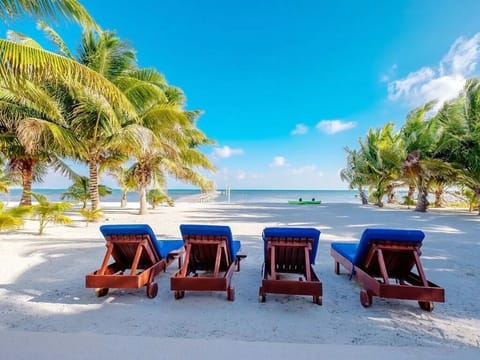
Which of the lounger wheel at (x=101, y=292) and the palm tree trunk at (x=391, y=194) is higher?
the palm tree trunk at (x=391, y=194)

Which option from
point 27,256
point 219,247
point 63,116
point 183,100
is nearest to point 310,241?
point 219,247

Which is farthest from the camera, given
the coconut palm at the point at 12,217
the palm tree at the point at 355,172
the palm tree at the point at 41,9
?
the palm tree at the point at 355,172

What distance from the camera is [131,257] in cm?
340

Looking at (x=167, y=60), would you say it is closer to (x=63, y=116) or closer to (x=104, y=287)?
(x=63, y=116)

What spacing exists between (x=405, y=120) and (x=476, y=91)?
510 centimetres

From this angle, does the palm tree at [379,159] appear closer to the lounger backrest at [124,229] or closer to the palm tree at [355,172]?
the palm tree at [355,172]

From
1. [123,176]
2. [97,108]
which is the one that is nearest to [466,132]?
[97,108]

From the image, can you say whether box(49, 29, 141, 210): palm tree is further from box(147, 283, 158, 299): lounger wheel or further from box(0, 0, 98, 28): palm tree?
box(147, 283, 158, 299): lounger wheel

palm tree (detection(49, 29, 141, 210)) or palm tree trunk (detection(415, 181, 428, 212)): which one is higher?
palm tree (detection(49, 29, 141, 210))

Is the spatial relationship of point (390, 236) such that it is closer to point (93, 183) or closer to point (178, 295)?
point (178, 295)

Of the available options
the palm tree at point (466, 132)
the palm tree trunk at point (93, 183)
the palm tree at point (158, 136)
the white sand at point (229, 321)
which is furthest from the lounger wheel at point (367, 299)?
the palm tree at point (466, 132)

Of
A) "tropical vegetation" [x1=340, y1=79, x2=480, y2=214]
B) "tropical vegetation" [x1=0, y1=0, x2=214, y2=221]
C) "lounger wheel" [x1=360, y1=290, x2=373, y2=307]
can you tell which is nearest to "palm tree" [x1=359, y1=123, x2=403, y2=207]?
"tropical vegetation" [x1=340, y1=79, x2=480, y2=214]

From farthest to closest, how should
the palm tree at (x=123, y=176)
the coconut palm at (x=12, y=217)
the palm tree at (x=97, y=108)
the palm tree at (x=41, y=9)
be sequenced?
the palm tree at (x=123, y=176), the palm tree at (x=97, y=108), the coconut palm at (x=12, y=217), the palm tree at (x=41, y=9)

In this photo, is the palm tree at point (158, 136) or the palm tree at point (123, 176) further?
the palm tree at point (123, 176)
